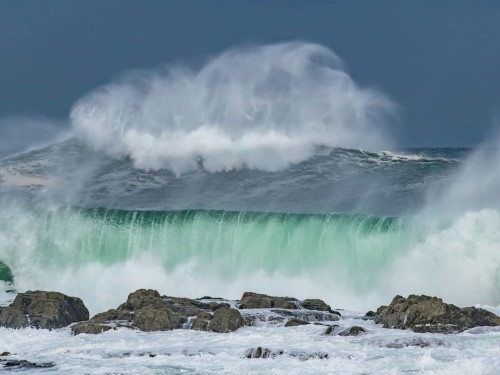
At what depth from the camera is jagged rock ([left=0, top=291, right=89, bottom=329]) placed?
24734 millimetres

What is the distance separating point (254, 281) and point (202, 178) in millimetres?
17590

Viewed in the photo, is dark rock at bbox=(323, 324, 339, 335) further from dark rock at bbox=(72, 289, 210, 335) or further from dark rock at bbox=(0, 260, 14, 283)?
dark rock at bbox=(0, 260, 14, 283)

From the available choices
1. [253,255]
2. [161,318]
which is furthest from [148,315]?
[253,255]

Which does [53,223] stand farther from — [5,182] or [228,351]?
[228,351]

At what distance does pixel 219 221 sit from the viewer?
3925 cm

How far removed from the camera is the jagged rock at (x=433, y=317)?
2216 centimetres

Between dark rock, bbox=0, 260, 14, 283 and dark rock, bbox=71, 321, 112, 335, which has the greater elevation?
dark rock, bbox=0, 260, 14, 283

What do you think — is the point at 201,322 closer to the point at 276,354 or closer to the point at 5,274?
the point at 276,354

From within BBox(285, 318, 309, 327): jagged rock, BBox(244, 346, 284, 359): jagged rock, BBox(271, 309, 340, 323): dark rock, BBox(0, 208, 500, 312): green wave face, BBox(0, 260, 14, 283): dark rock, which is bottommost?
BBox(244, 346, 284, 359): jagged rock

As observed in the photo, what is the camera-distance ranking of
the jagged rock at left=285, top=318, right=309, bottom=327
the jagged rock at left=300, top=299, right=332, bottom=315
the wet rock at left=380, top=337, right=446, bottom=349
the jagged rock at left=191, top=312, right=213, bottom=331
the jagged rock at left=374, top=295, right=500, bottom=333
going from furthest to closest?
the jagged rock at left=300, top=299, right=332, bottom=315 → the jagged rock at left=285, top=318, right=309, bottom=327 → the jagged rock at left=191, top=312, right=213, bottom=331 → the jagged rock at left=374, top=295, right=500, bottom=333 → the wet rock at left=380, top=337, right=446, bottom=349

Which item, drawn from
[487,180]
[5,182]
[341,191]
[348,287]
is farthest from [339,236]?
[5,182]

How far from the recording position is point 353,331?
22.0 m

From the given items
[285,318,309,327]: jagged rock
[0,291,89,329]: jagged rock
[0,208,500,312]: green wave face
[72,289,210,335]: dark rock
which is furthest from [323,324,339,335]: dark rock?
[0,208,500,312]: green wave face

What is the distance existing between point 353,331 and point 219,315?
348 cm
